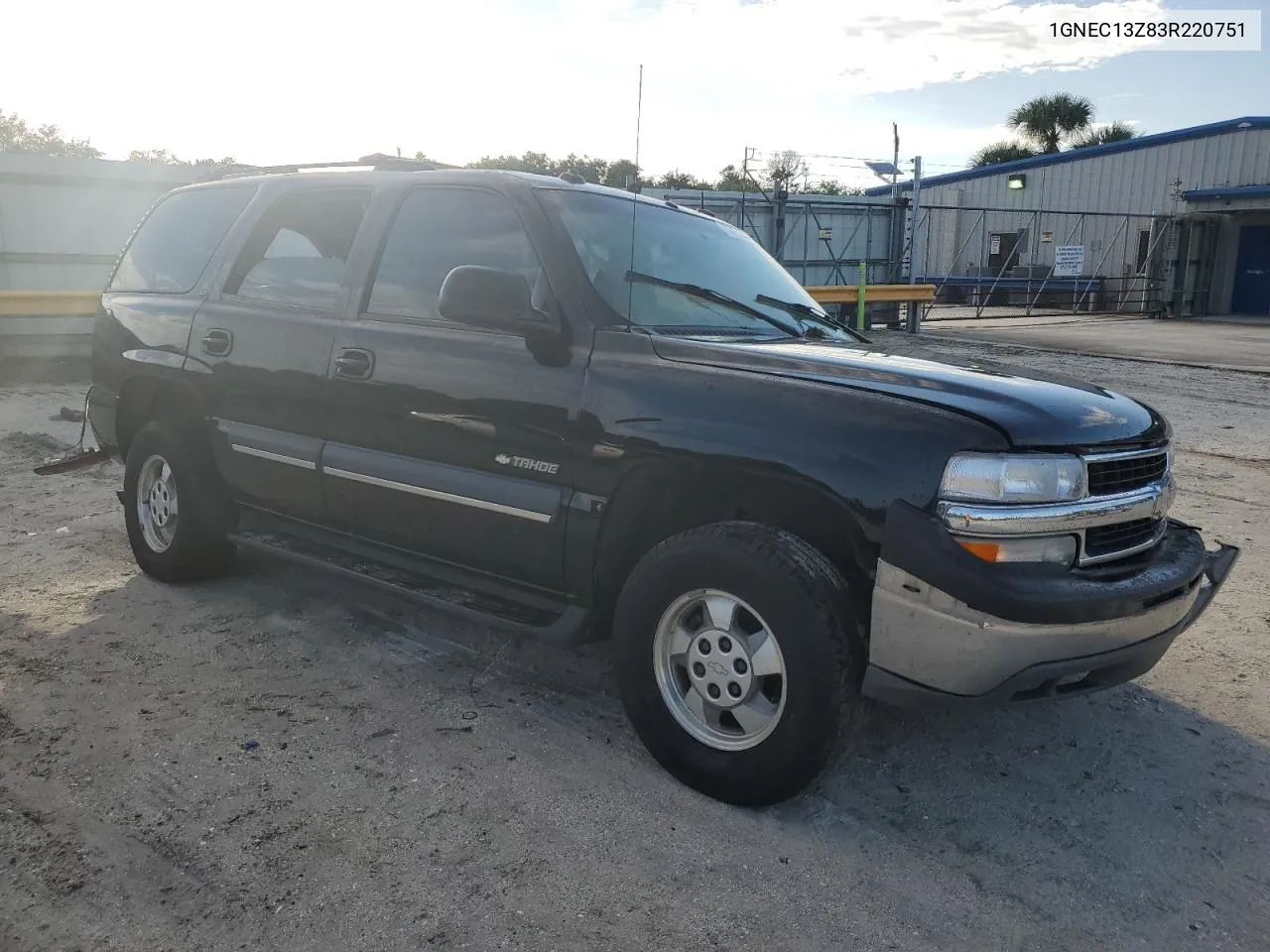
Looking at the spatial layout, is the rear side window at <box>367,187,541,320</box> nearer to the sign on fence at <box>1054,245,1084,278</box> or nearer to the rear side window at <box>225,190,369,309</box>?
the rear side window at <box>225,190,369,309</box>

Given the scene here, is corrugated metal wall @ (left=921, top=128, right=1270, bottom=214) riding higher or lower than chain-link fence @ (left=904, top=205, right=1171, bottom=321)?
higher

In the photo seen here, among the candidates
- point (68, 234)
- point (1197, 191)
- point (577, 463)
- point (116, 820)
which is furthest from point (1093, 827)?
point (1197, 191)

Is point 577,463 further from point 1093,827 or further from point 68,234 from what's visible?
point 68,234

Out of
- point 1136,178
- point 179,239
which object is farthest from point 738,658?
point 1136,178

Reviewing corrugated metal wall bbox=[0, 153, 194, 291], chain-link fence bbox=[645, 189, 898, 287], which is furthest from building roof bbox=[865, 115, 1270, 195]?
corrugated metal wall bbox=[0, 153, 194, 291]

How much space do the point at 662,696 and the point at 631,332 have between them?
3.88 ft

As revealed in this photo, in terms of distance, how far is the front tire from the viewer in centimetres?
274

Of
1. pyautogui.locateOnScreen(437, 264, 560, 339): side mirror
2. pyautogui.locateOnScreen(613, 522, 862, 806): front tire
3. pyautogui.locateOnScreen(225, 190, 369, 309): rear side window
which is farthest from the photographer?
pyautogui.locateOnScreen(225, 190, 369, 309): rear side window

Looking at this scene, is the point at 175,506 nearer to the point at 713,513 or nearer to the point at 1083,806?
the point at 713,513

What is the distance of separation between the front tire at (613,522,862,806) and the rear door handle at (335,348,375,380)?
4.67 ft

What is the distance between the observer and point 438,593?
365 centimetres

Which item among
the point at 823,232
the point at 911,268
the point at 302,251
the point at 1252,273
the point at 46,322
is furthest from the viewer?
the point at 1252,273

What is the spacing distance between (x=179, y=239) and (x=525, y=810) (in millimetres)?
3545

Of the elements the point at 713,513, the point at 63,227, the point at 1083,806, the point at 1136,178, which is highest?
the point at 1136,178
